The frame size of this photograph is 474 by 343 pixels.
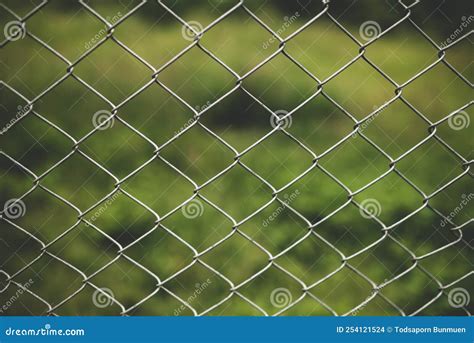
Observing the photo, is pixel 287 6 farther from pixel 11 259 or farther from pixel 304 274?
pixel 11 259

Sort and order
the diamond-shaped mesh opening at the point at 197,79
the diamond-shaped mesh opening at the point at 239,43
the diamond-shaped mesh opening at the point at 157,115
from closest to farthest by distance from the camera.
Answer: the diamond-shaped mesh opening at the point at 157,115 < the diamond-shaped mesh opening at the point at 197,79 < the diamond-shaped mesh opening at the point at 239,43

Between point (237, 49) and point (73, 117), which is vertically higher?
point (237, 49)

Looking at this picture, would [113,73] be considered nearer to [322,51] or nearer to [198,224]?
[198,224]

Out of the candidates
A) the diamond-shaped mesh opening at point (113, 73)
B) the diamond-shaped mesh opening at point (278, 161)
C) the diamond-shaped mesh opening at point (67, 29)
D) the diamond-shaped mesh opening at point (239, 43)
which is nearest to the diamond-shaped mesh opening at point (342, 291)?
the diamond-shaped mesh opening at point (278, 161)

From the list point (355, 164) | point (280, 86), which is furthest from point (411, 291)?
point (280, 86)

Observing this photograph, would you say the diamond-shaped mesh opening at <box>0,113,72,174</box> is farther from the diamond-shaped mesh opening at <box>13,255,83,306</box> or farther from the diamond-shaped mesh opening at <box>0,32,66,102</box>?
the diamond-shaped mesh opening at <box>13,255,83,306</box>

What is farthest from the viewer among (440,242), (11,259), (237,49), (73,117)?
(237,49)

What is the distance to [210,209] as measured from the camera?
255cm

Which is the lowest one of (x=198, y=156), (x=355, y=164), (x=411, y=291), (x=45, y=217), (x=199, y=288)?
(x=45, y=217)

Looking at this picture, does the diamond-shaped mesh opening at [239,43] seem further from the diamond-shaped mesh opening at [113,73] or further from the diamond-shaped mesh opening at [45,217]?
the diamond-shaped mesh opening at [45,217]

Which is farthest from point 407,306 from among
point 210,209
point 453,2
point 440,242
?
point 453,2

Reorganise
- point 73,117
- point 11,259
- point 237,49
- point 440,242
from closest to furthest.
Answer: point 11,259
point 440,242
point 73,117
point 237,49

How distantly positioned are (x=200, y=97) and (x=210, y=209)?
0.62 metres

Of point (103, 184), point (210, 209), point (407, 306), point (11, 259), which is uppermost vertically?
point (407, 306)
